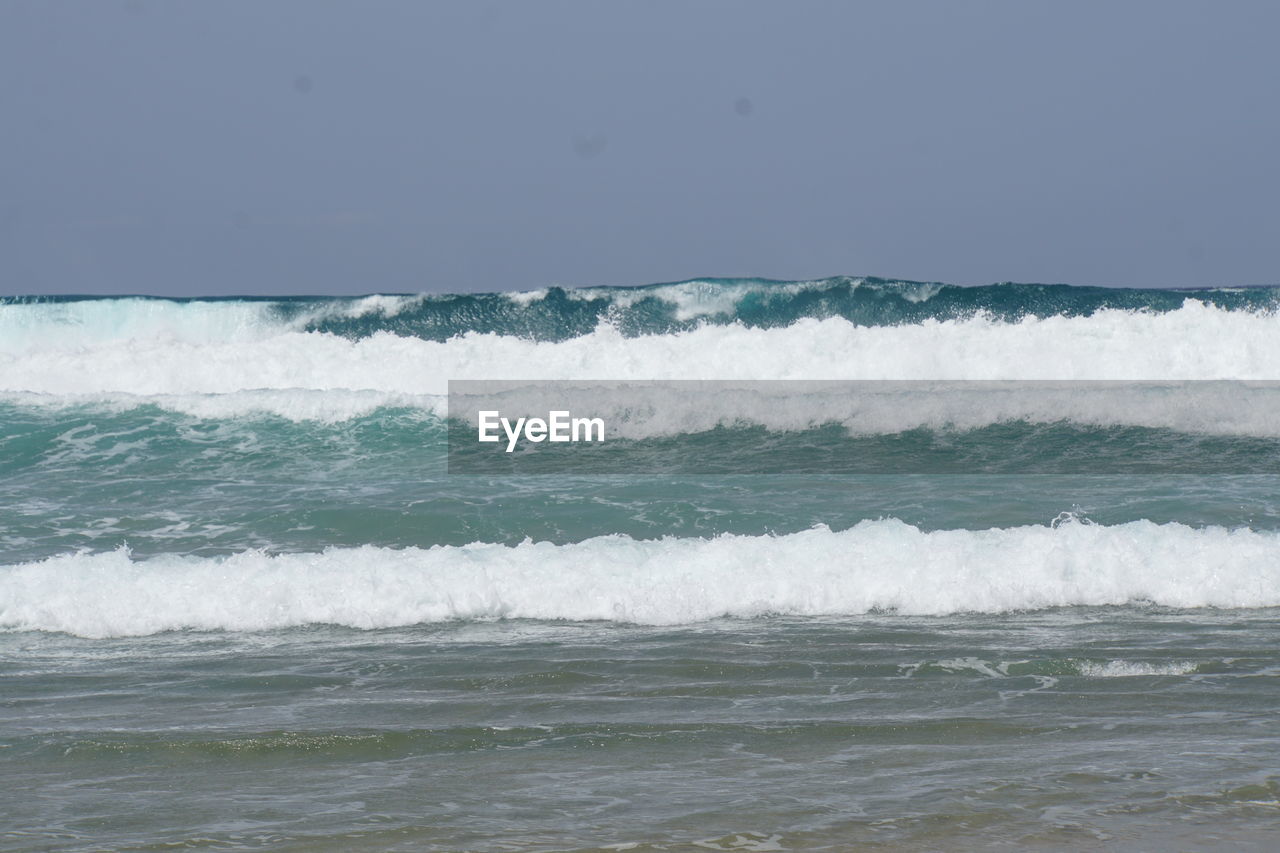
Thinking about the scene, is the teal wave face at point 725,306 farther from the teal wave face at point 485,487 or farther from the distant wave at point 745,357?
the teal wave face at point 485,487

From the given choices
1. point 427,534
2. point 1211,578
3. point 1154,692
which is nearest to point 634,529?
point 427,534

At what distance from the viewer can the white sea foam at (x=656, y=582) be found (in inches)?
303

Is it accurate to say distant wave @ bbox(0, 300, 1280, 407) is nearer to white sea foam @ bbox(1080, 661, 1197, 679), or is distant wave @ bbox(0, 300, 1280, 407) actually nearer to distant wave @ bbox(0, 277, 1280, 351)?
distant wave @ bbox(0, 277, 1280, 351)

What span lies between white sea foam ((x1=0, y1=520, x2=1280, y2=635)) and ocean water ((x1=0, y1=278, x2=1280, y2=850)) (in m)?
0.03

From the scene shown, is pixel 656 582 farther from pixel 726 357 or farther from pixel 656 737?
pixel 726 357

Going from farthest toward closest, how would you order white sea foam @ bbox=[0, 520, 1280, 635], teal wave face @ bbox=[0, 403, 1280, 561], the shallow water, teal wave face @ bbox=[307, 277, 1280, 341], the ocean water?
teal wave face @ bbox=[307, 277, 1280, 341], teal wave face @ bbox=[0, 403, 1280, 561], white sea foam @ bbox=[0, 520, 1280, 635], the ocean water, the shallow water

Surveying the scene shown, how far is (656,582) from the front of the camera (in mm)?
8039

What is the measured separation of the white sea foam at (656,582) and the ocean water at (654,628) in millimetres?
31

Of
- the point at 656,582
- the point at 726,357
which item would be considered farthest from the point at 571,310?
the point at 656,582

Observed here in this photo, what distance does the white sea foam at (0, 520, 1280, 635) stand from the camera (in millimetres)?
7703

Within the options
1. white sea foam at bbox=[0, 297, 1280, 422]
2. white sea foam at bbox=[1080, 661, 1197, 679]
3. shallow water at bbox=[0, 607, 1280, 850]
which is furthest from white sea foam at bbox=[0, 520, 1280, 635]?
white sea foam at bbox=[0, 297, 1280, 422]

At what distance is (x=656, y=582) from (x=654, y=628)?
2.31ft

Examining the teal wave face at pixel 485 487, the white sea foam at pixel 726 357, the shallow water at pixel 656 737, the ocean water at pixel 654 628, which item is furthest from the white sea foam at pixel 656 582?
the white sea foam at pixel 726 357

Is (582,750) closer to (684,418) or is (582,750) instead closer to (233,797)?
(233,797)
